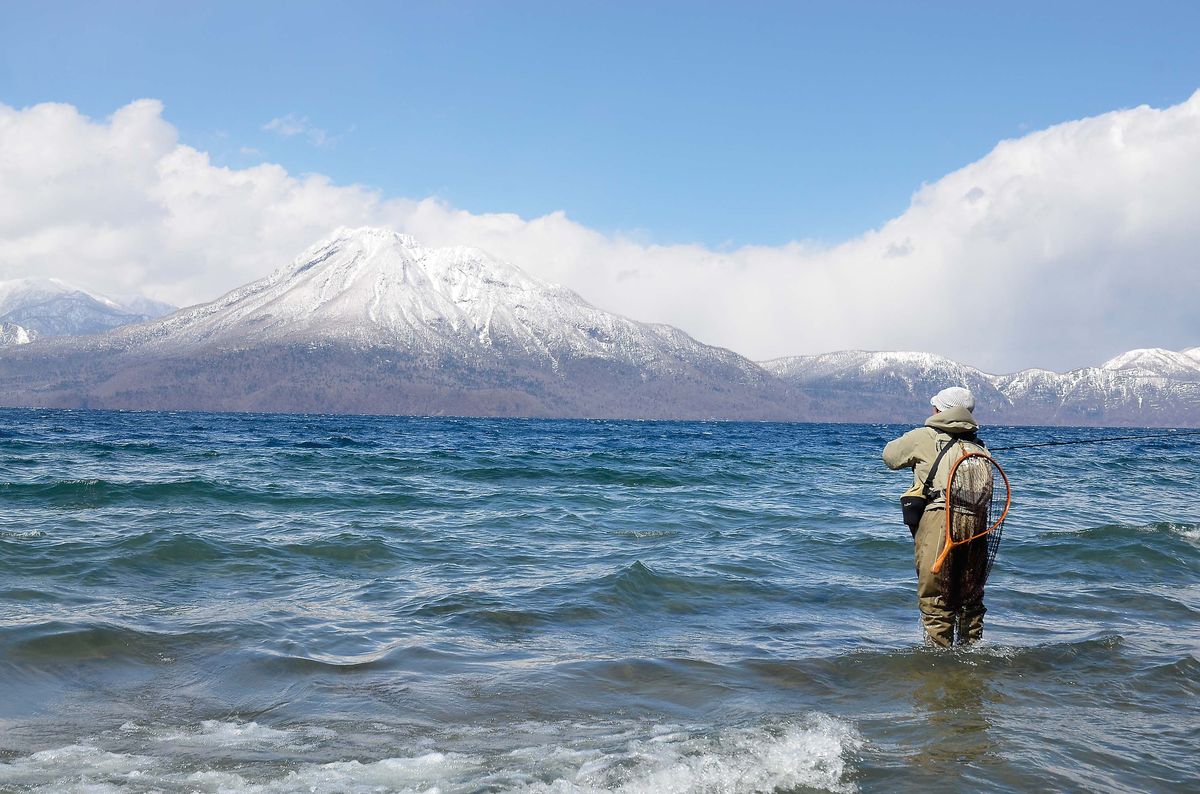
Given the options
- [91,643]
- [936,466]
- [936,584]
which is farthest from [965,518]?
[91,643]

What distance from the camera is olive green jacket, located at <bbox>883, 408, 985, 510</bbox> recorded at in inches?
319

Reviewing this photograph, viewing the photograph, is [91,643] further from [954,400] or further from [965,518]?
[954,400]

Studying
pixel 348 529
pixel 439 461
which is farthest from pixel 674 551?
pixel 439 461

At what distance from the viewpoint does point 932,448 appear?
27.1ft

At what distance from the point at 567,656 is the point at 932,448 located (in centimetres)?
399

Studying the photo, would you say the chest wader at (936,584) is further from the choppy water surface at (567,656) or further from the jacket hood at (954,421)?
the choppy water surface at (567,656)

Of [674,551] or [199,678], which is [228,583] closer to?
[199,678]

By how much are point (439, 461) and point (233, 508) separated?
56.8 feet

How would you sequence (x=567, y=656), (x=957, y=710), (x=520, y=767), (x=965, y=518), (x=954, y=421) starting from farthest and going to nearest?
(x=567, y=656), (x=954, y=421), (x=965, y=518), (x=957, y=710), (x=520, y=767)

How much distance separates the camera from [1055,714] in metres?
6.74

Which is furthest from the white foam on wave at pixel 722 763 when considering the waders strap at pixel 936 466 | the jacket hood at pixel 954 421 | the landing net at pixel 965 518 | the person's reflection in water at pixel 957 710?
the jacket hood at pixel 954 421

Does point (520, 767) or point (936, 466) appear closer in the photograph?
point (520, 767)

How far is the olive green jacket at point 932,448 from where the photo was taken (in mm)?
8102

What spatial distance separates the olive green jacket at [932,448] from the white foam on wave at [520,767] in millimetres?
2841
